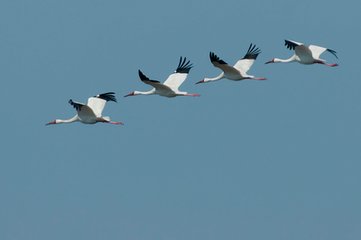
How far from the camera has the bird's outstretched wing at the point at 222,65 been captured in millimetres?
69938

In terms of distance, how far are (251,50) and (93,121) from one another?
329 inches

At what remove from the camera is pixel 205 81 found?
7581 centimetres

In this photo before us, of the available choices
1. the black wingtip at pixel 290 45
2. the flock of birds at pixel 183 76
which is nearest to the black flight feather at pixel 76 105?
the flock of birds at pixel 183 76

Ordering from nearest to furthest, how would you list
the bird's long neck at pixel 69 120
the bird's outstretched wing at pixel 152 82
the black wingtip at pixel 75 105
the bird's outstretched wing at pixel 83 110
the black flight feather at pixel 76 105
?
the black wingtip at pixel 75 105, the black flight feather at pixel 76 105, the bird's outstretched wing at pixel 152 82, the bird's outstretched wing at pixel 83 110, the bird's long neck at pixel 69 120

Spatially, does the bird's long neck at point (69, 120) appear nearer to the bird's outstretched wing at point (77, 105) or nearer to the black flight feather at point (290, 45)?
the bird's outstretched wing at point (77, 105)

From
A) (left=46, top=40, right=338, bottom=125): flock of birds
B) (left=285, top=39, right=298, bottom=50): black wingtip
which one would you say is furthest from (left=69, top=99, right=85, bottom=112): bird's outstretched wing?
(left=285, top=39, right=298, bottom=50): black wingtip

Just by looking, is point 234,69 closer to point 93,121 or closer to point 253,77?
point 253,77

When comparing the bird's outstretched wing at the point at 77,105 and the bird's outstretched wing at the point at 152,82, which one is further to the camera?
the bird's outstretched wing at the point at 152,82

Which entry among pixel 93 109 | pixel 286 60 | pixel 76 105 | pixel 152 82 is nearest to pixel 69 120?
pixel 93 109

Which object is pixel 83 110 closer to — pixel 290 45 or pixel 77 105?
pixel 77 105

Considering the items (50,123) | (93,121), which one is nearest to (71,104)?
(93,121)

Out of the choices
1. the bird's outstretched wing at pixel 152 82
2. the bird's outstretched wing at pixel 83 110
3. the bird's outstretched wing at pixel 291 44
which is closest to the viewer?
the bird's outstretched wing at pixel 152 82

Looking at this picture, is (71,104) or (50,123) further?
(50,123)

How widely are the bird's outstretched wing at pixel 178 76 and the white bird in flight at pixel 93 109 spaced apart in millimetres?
2772
